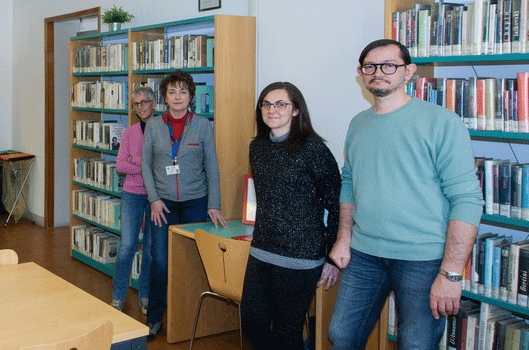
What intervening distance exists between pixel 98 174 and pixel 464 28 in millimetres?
3959

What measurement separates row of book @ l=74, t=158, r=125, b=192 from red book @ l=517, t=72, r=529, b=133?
3.70m

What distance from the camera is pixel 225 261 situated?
3.20m

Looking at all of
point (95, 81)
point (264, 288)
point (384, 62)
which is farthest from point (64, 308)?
point (95, 81)

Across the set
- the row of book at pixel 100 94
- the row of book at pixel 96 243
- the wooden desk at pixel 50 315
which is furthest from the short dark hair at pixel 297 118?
the row of book at pixel 96 243

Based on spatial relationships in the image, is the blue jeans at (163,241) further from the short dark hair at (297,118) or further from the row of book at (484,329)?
the row of book at (484,329)

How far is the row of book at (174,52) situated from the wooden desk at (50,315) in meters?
2.41

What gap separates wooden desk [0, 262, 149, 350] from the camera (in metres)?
1.83

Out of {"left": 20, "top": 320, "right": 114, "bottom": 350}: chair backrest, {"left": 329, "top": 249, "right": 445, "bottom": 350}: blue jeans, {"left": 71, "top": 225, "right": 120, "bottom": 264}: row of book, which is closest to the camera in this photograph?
{"left": 20, "top": 320, "right": 114, "bottom": 350}: chair backrest

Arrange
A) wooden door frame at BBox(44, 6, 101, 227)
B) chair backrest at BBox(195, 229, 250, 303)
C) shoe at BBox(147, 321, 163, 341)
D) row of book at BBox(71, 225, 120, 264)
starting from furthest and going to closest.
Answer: wooden door frame at BBox(44, 6, 101, 227)
row of book at BBox(71, 225, 120, 264)
shoe at BBox(147, 321, 163, 341)
chair backrest at BBox(195, 229, 250, 303)

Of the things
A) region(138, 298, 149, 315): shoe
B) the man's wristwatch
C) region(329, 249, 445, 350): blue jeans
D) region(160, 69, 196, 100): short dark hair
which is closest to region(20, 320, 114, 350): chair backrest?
region(329, 249, 445, 350): blue jeans

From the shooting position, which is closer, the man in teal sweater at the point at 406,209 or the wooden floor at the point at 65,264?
the man in teal sweater at the point at 406,209

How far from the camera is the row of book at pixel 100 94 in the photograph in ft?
18.0

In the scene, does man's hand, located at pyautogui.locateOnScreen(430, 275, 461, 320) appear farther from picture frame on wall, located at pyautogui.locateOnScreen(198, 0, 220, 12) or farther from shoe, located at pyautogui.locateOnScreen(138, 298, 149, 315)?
picture frame on wall, located at pyautogui.locateOnScreen(198, 0, 220, 12)

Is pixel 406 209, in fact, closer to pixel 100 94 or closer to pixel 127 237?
pixel 127 237
